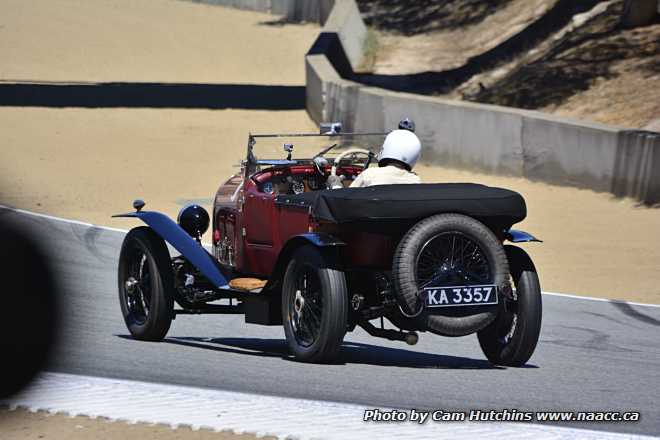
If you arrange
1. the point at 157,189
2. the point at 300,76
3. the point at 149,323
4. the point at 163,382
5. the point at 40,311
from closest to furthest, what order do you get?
the point at 40,311
the point at 163,382
the point at 149,323
the point at 157,189
the point at 300,76

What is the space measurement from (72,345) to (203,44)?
3159 centimetres

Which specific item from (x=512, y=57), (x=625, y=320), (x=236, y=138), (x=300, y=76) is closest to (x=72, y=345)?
(x=625, y=320)

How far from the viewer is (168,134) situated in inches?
1014

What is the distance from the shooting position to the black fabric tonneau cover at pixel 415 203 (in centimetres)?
739

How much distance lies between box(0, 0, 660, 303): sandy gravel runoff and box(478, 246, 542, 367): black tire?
3.22 metres

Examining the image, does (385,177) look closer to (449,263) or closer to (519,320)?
(449,263)

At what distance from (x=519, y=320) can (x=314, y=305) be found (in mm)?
1281

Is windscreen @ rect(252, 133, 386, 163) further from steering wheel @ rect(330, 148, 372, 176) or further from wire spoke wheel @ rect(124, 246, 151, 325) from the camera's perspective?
wire spoke wheel @ rect(124, 246, 151, 325)

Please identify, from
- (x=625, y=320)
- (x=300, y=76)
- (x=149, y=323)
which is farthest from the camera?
(x=300, y=76)

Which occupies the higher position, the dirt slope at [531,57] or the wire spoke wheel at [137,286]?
the wire spoke wheel at [137,286]

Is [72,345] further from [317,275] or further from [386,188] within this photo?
[386,188]

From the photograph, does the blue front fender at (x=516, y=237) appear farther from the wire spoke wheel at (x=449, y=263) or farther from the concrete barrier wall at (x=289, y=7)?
the concrete barrier wall at (x=289, y=7)

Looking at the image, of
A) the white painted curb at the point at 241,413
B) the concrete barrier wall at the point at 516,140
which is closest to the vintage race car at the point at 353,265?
the white painted curb at the point at 241,413

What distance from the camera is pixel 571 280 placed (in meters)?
14.2
